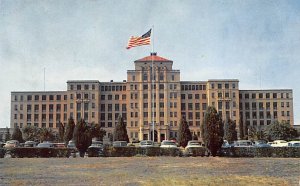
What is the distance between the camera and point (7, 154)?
37406 mm

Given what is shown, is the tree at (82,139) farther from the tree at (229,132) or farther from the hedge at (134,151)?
the tree at (229,132)

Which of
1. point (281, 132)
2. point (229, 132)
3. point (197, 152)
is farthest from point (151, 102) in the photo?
point (197, 152)

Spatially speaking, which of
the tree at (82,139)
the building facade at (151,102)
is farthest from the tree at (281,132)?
the tree at (82,139)

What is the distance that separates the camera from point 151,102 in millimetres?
111062

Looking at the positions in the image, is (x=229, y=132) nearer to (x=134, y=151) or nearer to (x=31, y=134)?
(x=134, y=151)

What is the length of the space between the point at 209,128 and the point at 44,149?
15.7m

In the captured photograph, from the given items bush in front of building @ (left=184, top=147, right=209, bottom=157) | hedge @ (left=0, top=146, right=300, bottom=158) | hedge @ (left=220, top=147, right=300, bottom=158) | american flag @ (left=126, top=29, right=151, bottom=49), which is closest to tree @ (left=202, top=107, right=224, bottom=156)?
bush in front of building @ (left=184, top=147, right=209, bottom=157)

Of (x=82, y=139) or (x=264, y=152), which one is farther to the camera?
(x=82, y=139)

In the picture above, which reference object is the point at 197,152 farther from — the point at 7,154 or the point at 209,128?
the point at 7,154

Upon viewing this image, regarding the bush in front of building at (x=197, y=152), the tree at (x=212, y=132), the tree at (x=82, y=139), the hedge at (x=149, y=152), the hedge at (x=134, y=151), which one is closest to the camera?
the hedge at (x=149, y=152)

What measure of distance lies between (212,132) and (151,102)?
241 feet

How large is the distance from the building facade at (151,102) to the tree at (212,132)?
6983 cm

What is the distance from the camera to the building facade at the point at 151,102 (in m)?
110

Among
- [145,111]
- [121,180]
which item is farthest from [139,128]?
[121,180]
